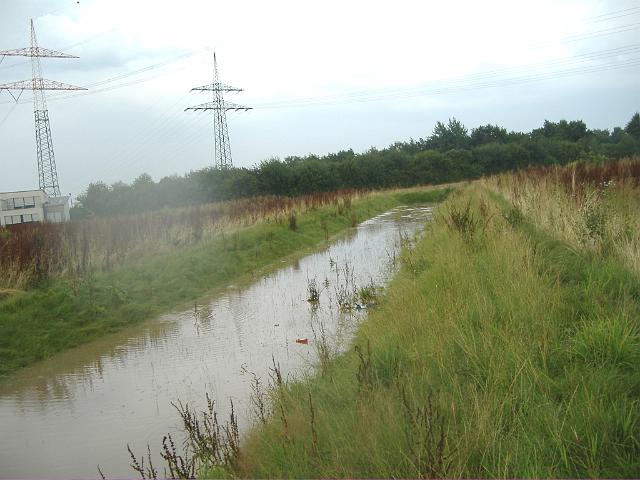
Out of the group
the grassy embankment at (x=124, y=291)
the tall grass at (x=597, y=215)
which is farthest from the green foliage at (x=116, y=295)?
the tall grass at (x=597, y=215)

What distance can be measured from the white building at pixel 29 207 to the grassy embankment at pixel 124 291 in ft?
112

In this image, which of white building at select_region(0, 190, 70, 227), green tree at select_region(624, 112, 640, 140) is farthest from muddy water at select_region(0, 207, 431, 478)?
green tree at select_region(624, 112, 640, 140)

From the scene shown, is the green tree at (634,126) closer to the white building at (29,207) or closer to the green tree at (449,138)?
the green tree at (449,138)

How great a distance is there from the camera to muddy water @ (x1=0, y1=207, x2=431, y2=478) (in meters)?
4.64

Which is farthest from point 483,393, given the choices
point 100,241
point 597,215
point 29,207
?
point 29,207

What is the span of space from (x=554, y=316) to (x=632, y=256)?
5.55 ft

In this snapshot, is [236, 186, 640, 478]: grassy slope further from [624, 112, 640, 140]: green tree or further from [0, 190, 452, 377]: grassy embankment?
[624, 112, 640, 140]: green tree

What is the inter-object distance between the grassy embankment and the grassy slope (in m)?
4.95

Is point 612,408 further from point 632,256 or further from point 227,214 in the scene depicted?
point 227,214

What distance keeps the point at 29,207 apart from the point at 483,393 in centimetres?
4920

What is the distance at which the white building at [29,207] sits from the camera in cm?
4369

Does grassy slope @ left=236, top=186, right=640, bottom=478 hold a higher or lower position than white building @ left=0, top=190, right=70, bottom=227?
lower

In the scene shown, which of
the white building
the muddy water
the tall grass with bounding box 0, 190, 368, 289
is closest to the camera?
the muddy water

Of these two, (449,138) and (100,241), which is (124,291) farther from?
(449,138)
